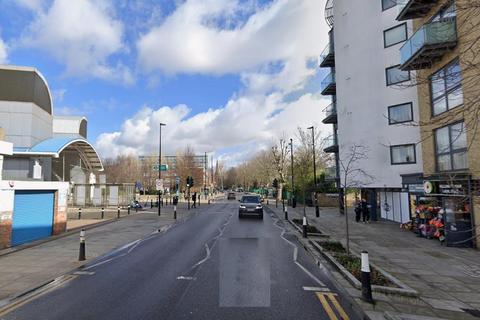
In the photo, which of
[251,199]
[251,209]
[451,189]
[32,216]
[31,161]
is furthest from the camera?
[251,199]

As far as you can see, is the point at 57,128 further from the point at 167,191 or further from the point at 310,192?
the point at 167,191

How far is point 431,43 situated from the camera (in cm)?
1325

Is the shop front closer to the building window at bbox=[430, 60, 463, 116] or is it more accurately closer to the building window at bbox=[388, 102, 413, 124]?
the building window at bbox=[430, 60, 463, 116]

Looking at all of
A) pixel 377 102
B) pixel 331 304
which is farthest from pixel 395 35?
pixel 331 304

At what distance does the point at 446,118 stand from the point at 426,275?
8.70 m

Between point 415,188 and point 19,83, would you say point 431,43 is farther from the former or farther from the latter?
point 19,83

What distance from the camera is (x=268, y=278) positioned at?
7824 mm

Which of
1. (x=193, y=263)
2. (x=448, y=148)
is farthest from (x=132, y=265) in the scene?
(x=448, y=148)

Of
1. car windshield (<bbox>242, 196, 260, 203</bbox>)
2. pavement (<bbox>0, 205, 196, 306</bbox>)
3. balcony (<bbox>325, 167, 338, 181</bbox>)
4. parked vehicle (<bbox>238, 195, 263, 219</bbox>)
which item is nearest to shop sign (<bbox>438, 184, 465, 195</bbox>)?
parked vehicle (<bbox>238, 195, 263, 219</bbox>)

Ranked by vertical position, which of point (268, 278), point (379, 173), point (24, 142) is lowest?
point (268, 278)

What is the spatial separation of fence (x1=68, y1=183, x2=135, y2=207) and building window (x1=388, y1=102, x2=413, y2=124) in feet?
94.5

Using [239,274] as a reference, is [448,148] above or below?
above

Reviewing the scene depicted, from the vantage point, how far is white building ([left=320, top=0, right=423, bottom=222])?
20.8 meters

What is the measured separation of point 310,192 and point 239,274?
33952 mm
